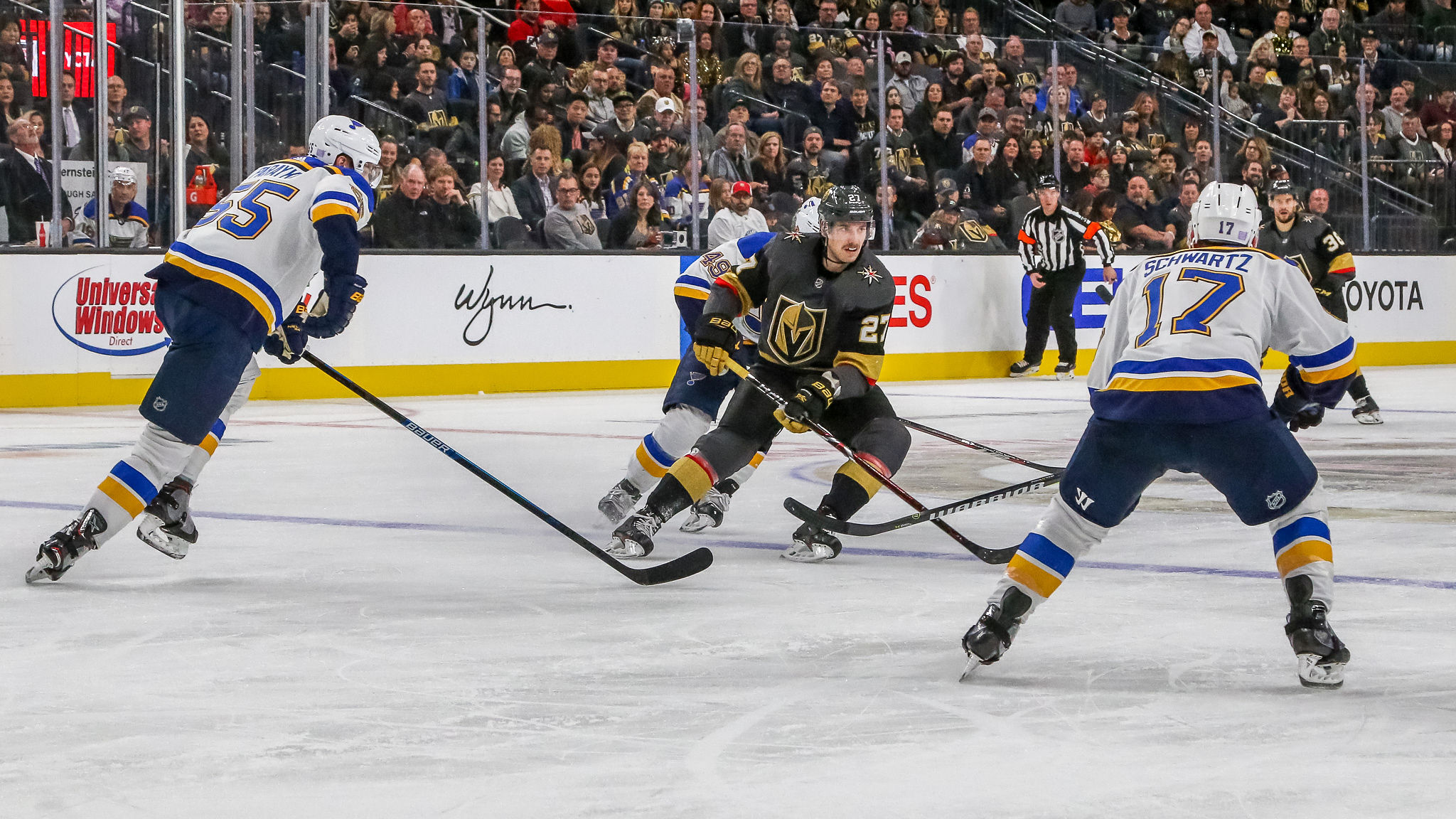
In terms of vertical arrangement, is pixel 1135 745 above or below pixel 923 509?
above

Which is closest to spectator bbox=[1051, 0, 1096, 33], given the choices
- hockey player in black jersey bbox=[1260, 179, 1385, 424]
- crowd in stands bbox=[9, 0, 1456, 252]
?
crowd in stands bbox=[9, 0, 1456, 252]

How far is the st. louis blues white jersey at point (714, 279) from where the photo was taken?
547 centimetres

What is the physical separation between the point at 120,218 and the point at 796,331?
21.3 ft

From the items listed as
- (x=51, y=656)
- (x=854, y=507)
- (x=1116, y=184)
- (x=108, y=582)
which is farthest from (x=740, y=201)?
(x=51, y=656)

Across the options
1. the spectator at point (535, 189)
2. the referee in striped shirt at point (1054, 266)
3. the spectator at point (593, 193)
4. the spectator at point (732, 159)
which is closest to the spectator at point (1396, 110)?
the referee in striped shirt at point (1054, 266)

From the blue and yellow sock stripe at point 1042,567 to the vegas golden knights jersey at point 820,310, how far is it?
1.77 metres

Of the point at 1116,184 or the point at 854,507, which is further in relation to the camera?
the point at 1116,184

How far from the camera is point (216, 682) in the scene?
10.4 feet

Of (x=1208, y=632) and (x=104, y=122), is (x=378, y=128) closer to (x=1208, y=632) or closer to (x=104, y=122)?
(x=104, y=122)

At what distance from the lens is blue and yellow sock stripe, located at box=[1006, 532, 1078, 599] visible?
3250mm

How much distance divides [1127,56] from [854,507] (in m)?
10.5

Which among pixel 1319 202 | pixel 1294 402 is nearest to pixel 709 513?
pixel 1294 402

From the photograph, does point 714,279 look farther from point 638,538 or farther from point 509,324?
point 509,324
